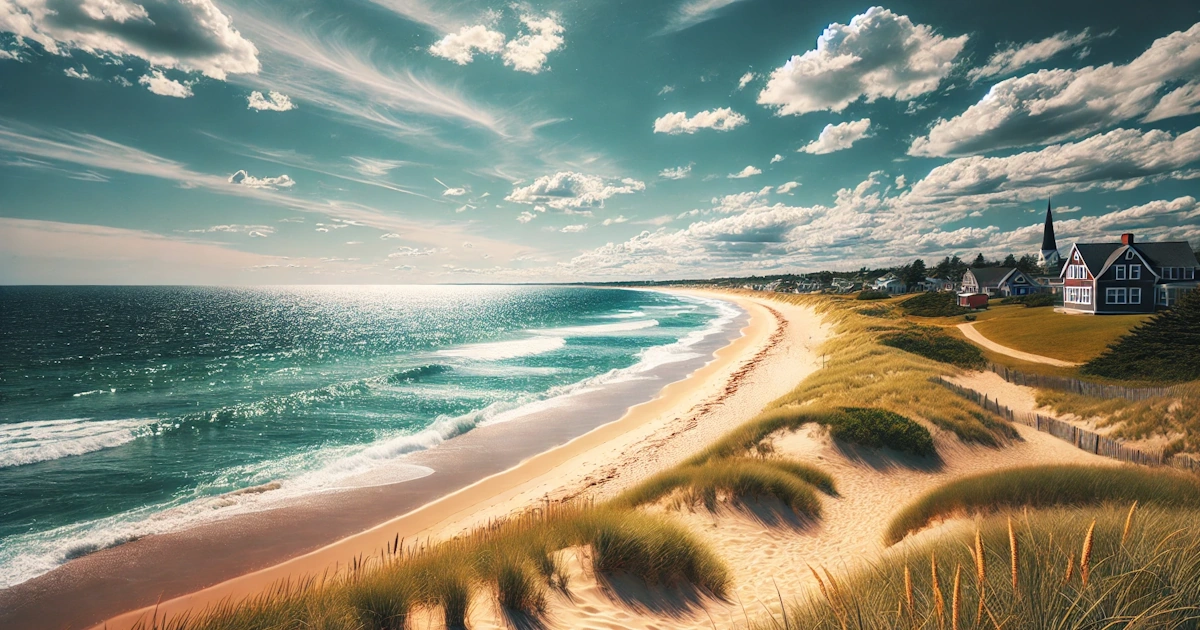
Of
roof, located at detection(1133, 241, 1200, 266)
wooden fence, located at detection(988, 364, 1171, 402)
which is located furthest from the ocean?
roof, located at detection(1133, 241, 1200, 266)

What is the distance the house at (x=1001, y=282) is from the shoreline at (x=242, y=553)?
86360mm

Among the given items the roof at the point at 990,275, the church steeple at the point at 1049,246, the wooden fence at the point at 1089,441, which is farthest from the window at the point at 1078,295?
the church steeple at the point at 1049,246

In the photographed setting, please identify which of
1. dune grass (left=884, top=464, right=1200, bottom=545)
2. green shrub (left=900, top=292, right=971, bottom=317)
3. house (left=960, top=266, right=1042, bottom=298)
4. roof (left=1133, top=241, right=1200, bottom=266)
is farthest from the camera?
house (left=960, top=266, right=1042, bottom=298)

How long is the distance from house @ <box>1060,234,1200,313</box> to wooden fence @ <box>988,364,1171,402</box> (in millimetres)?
27411

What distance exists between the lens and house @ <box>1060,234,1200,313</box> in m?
39.9

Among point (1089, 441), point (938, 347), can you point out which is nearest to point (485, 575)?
point (1089, 441)

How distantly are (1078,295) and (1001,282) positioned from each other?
37136 millimetres

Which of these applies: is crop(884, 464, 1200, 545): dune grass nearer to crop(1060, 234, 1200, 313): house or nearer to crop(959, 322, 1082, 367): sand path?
crop(959, 322, 1082, 367): sand path

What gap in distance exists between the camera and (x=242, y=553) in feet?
37.0

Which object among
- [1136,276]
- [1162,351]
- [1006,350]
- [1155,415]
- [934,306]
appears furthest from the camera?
[934,306]

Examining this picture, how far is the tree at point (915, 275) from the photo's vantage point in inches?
4131

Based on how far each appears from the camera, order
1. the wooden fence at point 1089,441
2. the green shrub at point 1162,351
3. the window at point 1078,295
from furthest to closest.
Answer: the window at point 1078,295, the green shrub at point 1162,351, the wooden fence at point 1089,441

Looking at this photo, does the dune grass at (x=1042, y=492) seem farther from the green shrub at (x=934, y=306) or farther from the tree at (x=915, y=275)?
the tree at (x=915, y=275)

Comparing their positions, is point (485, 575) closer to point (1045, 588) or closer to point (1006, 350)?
point (1045, 588)
